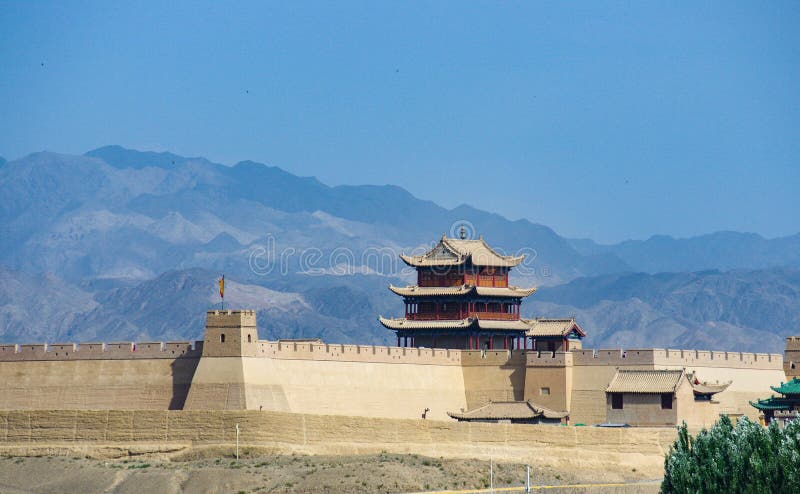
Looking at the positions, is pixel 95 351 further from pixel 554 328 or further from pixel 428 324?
pixel 554 328

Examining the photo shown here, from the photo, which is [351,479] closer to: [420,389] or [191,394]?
[191,394]

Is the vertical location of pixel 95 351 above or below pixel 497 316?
below

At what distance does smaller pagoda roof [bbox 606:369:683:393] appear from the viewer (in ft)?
291

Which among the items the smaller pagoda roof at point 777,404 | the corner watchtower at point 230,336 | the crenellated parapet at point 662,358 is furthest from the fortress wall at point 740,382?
the corner watchtower at point 230,336

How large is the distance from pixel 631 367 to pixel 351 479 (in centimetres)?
2266

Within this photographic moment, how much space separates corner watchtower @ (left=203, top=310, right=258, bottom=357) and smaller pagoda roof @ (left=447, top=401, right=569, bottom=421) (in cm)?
1297

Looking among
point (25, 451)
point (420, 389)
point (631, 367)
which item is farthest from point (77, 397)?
point (631, 367)

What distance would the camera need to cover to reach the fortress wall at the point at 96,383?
8556 centimetres

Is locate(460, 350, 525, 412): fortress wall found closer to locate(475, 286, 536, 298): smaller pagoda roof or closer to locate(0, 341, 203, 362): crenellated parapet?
locate(475, 286, 536, 298): smaller pagoda roof

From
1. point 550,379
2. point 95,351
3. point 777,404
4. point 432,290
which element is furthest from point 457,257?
point 95,351

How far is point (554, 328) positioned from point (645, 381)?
8847mm

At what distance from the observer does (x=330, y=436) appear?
8262cm

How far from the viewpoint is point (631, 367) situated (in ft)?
303

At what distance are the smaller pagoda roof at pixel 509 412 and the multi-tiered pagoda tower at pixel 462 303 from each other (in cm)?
889
